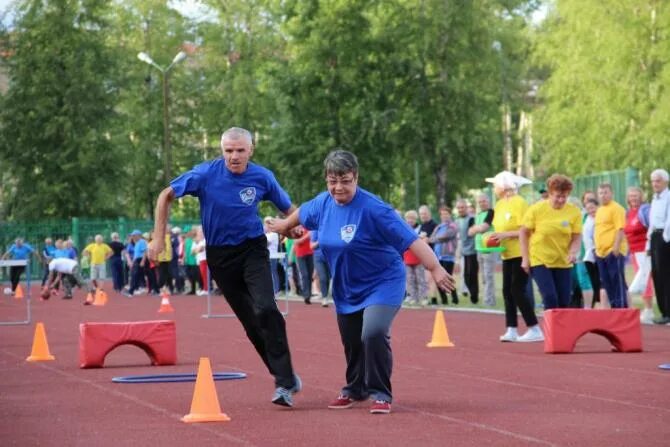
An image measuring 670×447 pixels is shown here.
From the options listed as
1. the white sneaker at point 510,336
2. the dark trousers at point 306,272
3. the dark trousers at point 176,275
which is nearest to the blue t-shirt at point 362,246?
the white sneaker at point 510,336

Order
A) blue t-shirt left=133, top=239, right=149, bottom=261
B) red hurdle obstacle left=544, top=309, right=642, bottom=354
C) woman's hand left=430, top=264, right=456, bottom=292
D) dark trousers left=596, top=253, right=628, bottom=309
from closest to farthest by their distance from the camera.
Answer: woman's hand left=430, top=264, right=456, bottom=292 → red hurdle obstacle left=544, top=309, right=642, bottom=354 → dark trousers left=596, top=253, right=628, bottom=309 → blue t-shirt left=133, top=239, right=149, bottom=261

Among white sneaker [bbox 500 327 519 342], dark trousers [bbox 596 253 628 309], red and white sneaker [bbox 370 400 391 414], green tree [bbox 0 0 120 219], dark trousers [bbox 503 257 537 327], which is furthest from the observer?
green tree [bbox 0 0 120 219]

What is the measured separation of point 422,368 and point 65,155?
5877 centimetres

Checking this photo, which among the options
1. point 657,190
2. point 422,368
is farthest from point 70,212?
point 422,368

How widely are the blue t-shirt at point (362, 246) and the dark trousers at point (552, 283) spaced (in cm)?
606

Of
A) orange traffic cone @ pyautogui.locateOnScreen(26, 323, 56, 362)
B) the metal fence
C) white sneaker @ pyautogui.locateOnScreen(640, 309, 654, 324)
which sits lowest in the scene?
orange traffic cone @ pyautogui.locateOnScreen(26, 323, 56, 362)

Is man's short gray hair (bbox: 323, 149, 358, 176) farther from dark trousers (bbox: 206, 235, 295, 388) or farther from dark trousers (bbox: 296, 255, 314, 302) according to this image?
dark trousers (bbox: 296, 255, 314, 302)

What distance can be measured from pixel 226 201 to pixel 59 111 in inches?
2430

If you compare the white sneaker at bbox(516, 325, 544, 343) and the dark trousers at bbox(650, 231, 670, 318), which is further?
the dark trousers at bbox(650, 231, 670, 318)

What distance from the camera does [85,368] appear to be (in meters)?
14.6

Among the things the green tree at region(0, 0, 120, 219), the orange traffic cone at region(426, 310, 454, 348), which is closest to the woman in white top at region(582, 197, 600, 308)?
the orange traffic cone at region(426, 310, 454, 348)

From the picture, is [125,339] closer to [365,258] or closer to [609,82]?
[365,258]

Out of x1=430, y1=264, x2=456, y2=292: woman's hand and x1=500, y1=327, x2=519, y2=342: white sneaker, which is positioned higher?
x1=430, y1=264, x2=456, y2=292: woman's hand

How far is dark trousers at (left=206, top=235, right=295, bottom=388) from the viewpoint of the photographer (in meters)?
10.8
